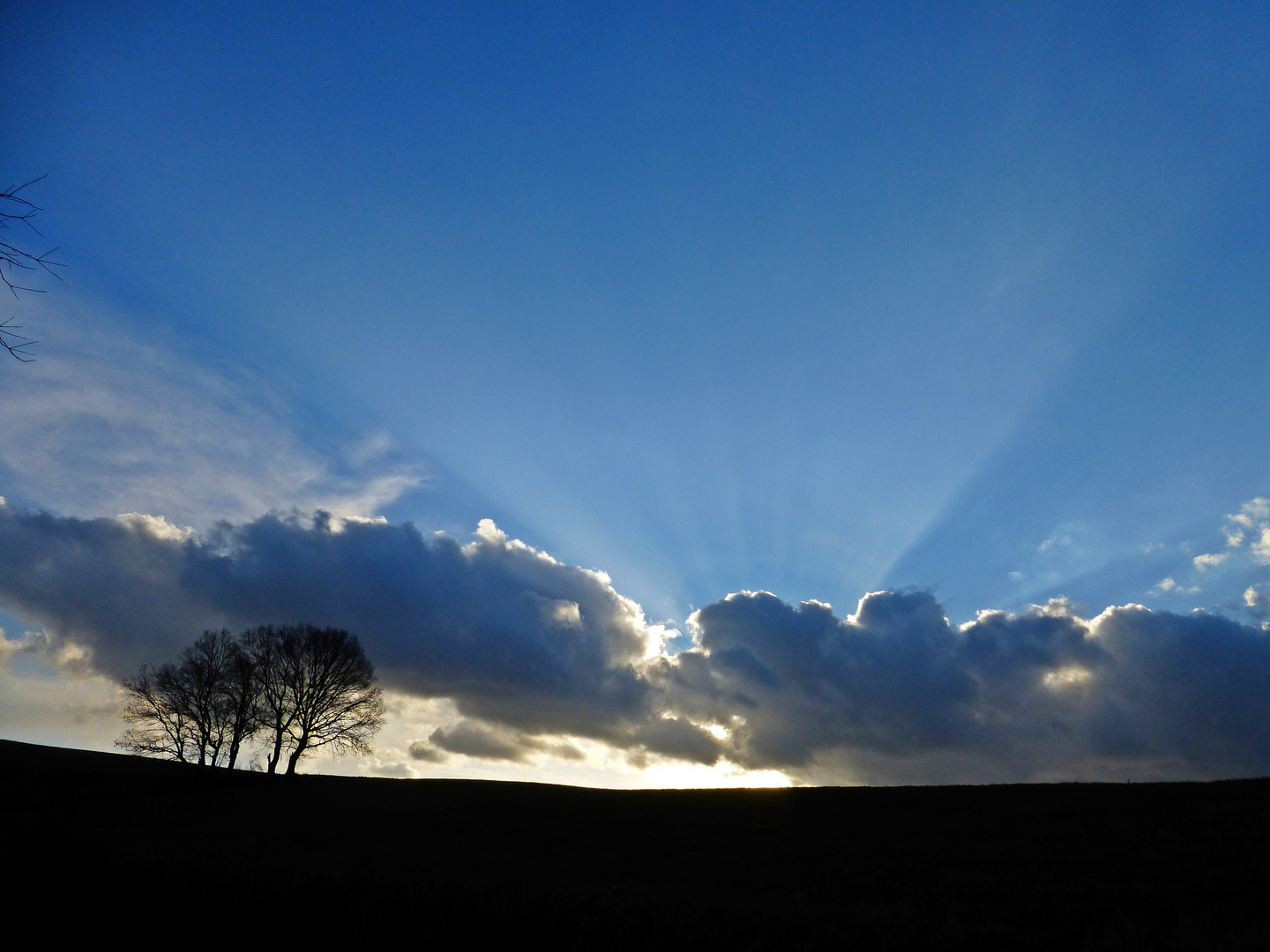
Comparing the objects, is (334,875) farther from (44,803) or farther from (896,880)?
(44,803)

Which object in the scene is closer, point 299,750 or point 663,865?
point 663,865

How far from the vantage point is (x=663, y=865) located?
26.7 m

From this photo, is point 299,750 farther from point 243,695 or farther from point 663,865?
point 663,865

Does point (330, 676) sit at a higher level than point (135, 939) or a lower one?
higher

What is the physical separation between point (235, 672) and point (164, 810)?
16.2 meters

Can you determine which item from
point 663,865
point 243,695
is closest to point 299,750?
point 243,695

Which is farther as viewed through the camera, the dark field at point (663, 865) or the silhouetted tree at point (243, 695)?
the silhouetted tree at point (243, 695)

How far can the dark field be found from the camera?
47.0ft

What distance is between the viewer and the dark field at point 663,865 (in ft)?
47.0

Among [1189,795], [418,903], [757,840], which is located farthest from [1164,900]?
[1189,795]

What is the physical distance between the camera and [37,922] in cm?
1255

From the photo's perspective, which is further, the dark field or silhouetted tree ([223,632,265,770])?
silhouetted tree ([223,632,265,770])

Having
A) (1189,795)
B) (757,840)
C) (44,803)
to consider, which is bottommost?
(44,803)

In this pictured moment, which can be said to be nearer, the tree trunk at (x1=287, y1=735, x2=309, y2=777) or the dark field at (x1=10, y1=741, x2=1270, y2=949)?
the dark field at (x1=10, y1=741, x2=1270, y2=949)
